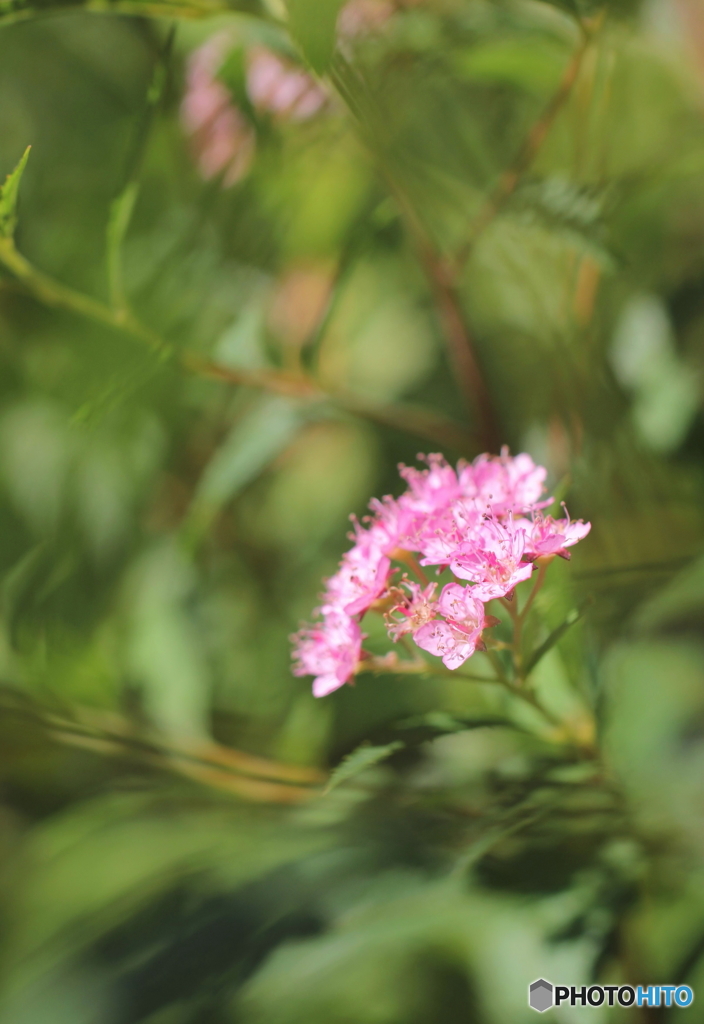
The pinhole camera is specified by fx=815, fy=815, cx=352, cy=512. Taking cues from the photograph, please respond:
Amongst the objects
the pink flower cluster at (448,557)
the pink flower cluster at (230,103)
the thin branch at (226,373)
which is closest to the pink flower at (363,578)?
the pink flower cluster at (448,557)

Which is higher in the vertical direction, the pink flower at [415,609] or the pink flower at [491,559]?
the pink flower at [491,559]

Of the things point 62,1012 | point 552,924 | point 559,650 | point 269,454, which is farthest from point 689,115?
point 62,1012

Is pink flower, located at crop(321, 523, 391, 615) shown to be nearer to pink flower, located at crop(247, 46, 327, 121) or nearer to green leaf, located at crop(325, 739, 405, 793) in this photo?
green leaf, located at crop(325, 739, 405, 793)

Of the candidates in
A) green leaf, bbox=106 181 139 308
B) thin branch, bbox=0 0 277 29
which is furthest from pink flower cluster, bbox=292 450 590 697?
thin branch, bbox=0 0 277 29

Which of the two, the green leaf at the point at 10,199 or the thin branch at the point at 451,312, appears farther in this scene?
the thin branch at the point at 451,312

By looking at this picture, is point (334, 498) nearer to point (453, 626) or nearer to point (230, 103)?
point (230, 103)

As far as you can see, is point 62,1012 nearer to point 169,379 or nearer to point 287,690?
point 287,690

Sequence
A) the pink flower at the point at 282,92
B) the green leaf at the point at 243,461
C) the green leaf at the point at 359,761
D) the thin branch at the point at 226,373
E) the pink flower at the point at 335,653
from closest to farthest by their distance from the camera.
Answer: the green leaf at the point at 359,761 < the pink flower at the point at 335,653 < the thin branch at the point at 226,373 < the green leaf at the point at 243,461 < the pink flower at the point at 282,92

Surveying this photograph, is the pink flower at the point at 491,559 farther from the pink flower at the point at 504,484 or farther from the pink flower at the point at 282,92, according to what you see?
the pink flower at the point at 282,92
